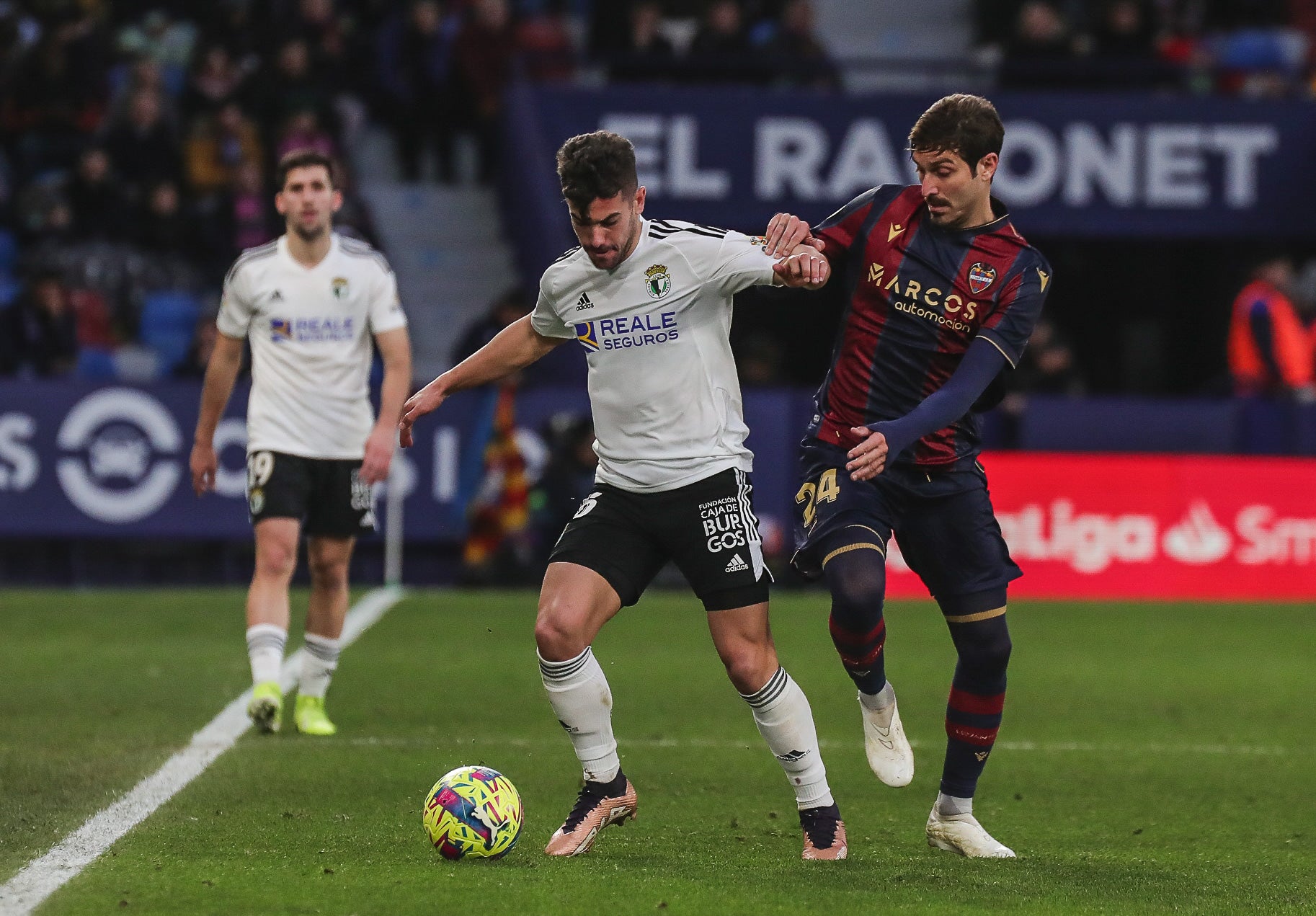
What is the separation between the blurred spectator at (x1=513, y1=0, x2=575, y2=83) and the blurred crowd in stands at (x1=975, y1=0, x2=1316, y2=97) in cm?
395

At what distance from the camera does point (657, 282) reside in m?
5.86

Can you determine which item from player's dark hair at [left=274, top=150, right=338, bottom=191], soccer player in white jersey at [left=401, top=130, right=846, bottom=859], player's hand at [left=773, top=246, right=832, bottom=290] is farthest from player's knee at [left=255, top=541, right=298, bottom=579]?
player's hand at [left=773, top=246, right=832, bottom=290]

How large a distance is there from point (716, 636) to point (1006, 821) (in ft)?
4.98

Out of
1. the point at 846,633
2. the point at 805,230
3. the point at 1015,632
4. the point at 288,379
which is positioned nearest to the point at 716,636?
the point at 846,633

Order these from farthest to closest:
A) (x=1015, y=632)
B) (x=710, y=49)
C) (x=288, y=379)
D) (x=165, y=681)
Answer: (x=710, y=49), (x=1015, y=632), (x=165, y=681), (x=288, y=379)

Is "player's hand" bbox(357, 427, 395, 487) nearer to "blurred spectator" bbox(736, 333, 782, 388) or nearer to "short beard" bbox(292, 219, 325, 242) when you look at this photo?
"short beard" bbox(292, 219, 325, 242)

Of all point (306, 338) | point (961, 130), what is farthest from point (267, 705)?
point (961, 130)

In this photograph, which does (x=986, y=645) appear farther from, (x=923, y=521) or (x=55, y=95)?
(x=55, y=95)

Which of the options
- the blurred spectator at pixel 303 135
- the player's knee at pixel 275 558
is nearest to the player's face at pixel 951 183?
the player's knee at pixel 275 558

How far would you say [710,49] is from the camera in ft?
60.1

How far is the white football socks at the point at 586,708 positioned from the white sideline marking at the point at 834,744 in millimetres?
2178

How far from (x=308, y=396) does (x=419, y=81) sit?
10995 millimetres

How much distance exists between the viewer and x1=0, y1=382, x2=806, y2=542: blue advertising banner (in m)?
14.8

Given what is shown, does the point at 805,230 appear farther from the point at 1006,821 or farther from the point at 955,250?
the point at 1006,821
